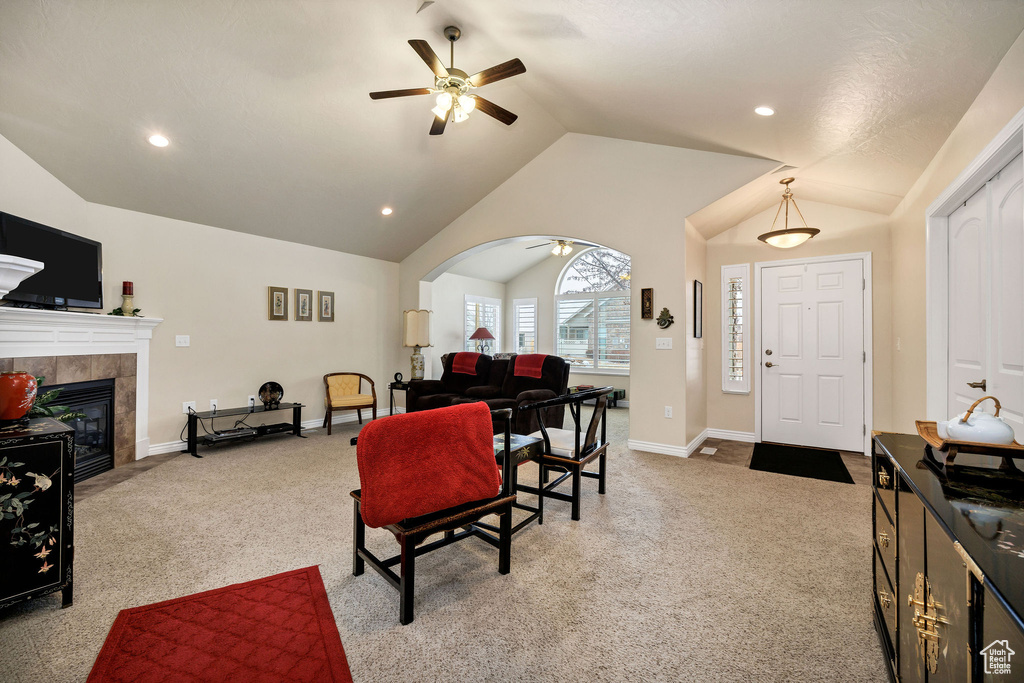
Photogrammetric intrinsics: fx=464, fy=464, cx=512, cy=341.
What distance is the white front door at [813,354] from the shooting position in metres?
4.58

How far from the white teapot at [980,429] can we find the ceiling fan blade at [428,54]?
272cm

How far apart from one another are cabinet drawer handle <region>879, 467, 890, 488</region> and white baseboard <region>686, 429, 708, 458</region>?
288 centimetres

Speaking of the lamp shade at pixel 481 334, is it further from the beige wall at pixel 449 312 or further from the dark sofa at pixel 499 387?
the dark sofa at pixel 499 387

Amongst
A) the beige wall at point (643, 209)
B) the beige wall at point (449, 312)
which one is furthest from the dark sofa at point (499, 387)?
the beige wall at point (449, 312)

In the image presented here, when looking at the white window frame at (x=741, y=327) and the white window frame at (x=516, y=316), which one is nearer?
the white window frame at (x=741, y=327)

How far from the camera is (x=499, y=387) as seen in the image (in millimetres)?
5781

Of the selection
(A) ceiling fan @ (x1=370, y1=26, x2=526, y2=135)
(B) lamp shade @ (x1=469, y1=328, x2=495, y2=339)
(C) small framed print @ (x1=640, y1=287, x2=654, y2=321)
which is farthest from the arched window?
(A) ceiling fan @ (x1=370, y1=26, x2=526, y2=135)

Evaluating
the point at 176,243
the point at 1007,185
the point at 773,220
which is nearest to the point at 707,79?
the point at 1007,185

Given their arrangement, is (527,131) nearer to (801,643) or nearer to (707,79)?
(707,79)

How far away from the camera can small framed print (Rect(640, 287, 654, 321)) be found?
4.54 metres

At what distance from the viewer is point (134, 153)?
366 cm

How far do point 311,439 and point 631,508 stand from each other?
3.68 metres

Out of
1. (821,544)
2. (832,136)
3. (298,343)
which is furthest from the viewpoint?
(298,343)

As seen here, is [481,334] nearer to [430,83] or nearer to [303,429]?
[303,429]
